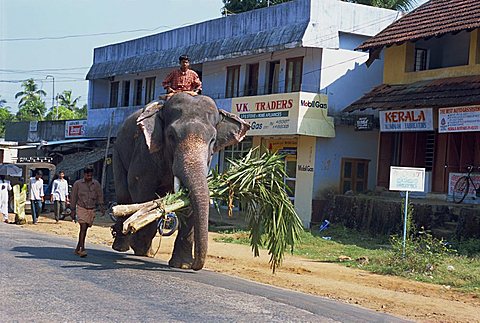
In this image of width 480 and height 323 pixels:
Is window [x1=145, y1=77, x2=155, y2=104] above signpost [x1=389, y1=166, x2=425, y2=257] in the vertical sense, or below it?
above

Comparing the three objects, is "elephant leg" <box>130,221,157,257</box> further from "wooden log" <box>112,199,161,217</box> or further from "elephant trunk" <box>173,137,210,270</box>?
"elephant trunk" <box>173,137,210,270</box>

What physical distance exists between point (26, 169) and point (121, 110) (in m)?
9.23

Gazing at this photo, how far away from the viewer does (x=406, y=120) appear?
77.2 ft

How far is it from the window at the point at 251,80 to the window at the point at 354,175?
4745mm

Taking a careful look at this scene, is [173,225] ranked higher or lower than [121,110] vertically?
lower

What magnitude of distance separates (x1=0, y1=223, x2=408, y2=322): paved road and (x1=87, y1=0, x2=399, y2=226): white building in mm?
13979

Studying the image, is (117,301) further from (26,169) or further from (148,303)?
(26,169)

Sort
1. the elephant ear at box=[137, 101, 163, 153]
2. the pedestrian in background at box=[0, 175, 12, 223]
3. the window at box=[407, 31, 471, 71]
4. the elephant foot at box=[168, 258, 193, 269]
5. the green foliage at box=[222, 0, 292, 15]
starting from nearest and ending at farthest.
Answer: the elephant foot at box=[168, 258, 193, 269]
the elephant ear at box=[137, 101, 163, 153]
the pedestrian in background at box=[0, 175, 12, 223]
the window at box=[407, 31, 471, 71]
the green foliage at box=[222, 0, 292, 15]

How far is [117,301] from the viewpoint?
862cm

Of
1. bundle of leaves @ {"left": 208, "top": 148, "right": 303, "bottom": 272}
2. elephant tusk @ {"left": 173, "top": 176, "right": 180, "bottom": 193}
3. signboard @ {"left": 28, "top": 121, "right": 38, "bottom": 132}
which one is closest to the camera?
elephant tusk @ {"left": 173, "top": 176, "right": 180, "bottom": 193}

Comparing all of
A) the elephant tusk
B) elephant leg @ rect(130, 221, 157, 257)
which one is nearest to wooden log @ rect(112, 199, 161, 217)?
the elephant tusk

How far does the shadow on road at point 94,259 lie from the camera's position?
38.1 ft

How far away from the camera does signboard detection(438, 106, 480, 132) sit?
20.8 meters

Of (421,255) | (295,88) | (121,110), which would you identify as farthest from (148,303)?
(121,110)
